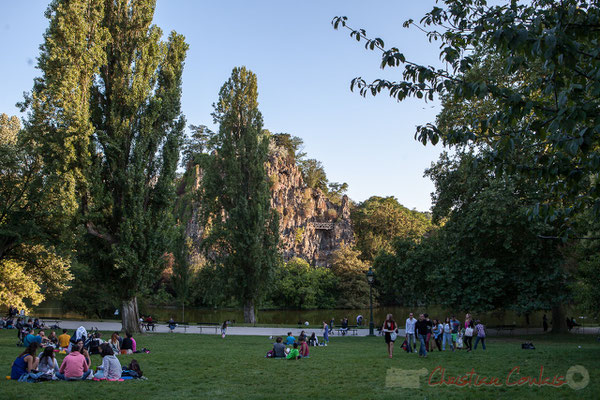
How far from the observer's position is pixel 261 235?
114 ft

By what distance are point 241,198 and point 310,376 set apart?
23917 millimetres

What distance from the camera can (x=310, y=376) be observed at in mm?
11367

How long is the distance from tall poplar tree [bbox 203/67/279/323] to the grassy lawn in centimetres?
1722

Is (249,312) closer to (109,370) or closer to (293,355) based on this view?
(293,355)

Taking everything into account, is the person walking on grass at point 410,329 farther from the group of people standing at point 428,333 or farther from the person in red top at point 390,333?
the person in red top at point 390,333

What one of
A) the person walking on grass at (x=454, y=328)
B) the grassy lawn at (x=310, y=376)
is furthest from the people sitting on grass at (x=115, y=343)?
the person walking on grass at (x=454, y=328)

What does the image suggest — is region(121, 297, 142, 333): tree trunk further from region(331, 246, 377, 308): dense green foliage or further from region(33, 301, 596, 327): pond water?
region(331, 246, 377, 308): dense green foliage

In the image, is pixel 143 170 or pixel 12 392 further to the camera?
pixel 143 170

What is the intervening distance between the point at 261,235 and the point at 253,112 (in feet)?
32.3

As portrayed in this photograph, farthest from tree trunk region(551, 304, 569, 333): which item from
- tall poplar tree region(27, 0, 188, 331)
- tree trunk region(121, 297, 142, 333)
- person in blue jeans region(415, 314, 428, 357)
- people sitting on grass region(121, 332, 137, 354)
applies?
tree trunk region(121, 297, 142, 333)

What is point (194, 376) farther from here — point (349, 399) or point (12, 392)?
point (349, 399)

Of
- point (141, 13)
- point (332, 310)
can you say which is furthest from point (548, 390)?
point (332, 310)

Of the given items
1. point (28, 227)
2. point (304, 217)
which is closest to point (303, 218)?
point (304, 217)

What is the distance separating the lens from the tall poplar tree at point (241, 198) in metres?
34.1
